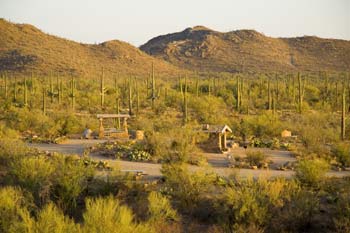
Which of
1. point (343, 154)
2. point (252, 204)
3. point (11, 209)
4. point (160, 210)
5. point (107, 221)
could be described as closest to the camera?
point (107, 221)

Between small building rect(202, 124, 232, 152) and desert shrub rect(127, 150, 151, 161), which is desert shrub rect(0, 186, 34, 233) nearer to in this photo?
Answer: desert shrub rect(127, 150, 151, 161)

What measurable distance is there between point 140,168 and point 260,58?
3485 inches

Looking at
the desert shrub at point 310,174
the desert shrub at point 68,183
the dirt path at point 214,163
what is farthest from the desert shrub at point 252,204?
the desert shrub at point 68,183

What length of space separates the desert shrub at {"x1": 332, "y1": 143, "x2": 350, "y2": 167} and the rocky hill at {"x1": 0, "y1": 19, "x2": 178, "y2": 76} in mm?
63033

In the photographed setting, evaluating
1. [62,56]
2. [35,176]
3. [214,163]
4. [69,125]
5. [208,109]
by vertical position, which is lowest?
[214,163]

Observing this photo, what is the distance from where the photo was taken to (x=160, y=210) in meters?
13.6

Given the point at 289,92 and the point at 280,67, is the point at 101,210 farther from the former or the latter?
the point at 280,67

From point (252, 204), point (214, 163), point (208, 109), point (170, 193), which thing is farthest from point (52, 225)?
point (208, 109)

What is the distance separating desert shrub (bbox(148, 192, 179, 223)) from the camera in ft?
43.8

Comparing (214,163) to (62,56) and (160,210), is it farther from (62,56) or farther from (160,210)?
(62,56)

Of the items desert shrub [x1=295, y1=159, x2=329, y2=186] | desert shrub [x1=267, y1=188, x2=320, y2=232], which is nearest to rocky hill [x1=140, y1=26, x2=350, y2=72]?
desert shrub [x1=295, y1=159, x2=329, y2=186]

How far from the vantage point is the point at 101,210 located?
11.3 m

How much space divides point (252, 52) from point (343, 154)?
88.5 m

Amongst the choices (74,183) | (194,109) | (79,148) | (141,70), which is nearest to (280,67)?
(141,70)
